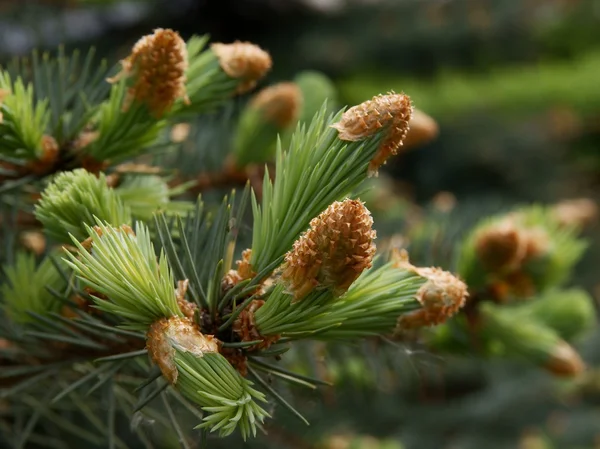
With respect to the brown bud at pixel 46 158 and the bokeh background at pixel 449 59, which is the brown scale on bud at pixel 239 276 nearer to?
the brown bud at pixel 46 158

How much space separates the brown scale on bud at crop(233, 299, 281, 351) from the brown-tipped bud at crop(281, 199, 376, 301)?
0.02 m

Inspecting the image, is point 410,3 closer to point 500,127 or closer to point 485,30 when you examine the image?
point 485,30

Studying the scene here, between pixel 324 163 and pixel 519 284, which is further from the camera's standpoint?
pixel 519 284

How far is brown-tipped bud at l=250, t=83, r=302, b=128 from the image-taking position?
1.51ft

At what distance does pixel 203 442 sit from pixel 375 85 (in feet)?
4.90

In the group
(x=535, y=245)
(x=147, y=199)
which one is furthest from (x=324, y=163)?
(x=535, y=245)

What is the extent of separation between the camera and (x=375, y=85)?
169 cm

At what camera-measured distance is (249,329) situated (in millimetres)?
274

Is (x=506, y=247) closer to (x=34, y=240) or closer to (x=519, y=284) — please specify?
(x=519, y=284)

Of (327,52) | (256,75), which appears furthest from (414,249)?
(327,52)

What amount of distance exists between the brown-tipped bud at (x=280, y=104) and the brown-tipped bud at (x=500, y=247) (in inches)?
5.6

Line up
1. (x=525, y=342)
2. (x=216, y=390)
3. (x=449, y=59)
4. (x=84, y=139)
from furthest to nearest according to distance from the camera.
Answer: (x=449, y=59) → (x=525, y=342) → (x=84, y=139) → (x=216, y=390)

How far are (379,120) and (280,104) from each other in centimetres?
21

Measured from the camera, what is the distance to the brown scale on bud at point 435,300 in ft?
0.97
